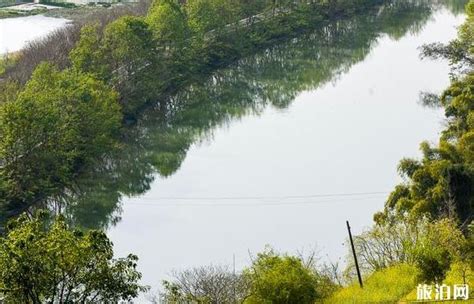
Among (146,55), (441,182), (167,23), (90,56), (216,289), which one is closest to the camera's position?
(216,289)

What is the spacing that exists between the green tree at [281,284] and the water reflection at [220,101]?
41.5 ft

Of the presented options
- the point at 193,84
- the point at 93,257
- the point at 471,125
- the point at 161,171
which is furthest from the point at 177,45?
the point at 93,257

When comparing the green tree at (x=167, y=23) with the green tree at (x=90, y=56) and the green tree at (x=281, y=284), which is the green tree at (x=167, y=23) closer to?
the green tree at (x=90, y=56)

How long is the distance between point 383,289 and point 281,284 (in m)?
2.69

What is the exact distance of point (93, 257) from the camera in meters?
12.0

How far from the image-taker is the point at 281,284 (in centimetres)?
1385

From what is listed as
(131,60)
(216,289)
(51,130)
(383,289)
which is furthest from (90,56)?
(383,289)

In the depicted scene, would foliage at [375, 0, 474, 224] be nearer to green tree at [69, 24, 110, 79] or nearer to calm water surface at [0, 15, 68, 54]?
green tree at [69, 24, 110, 79]

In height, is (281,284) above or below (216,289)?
below

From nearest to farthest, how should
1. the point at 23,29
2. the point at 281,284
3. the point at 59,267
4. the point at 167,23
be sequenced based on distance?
the point at 59,267 → the point at 281,284 → the point at 167,23 → the point at 23,29

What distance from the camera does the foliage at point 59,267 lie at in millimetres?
11289

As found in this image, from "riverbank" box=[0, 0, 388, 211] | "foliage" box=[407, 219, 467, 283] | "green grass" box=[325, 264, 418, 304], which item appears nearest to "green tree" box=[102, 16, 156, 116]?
"riverbank" box=[0, 0, 388, 211]

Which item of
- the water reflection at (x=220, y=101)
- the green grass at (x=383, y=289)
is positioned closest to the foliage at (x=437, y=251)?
the green grass at (x=383, y=289)

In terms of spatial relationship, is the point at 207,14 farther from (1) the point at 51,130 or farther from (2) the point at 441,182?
(2) the point at 441,182
